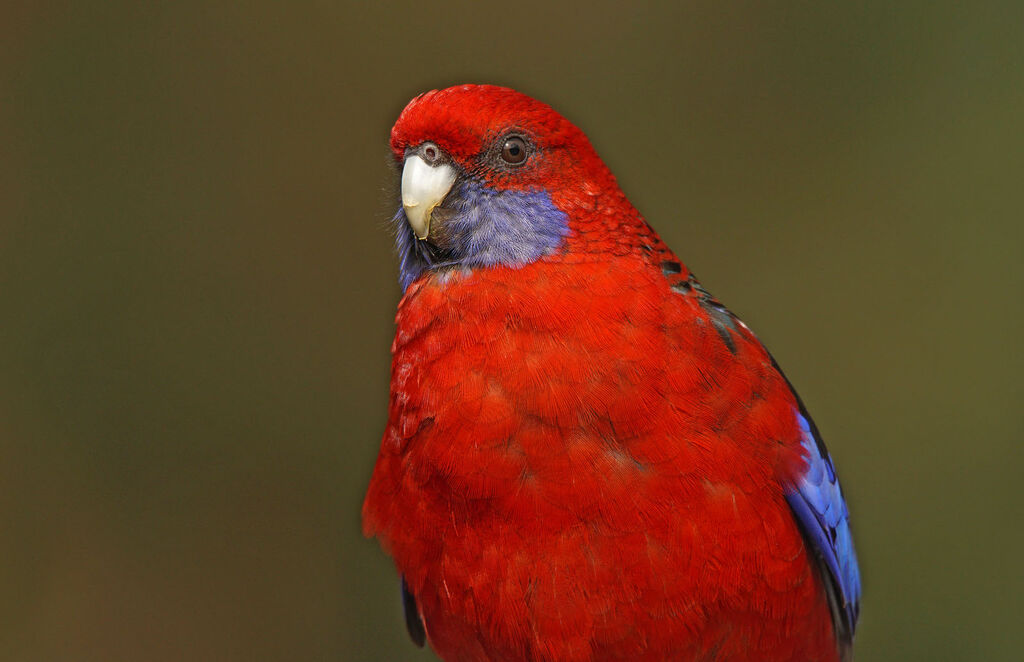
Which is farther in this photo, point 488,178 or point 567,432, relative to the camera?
point 488,178

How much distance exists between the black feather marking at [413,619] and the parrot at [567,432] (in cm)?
17

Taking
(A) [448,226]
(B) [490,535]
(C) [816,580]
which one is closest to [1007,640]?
(C) [816,580]

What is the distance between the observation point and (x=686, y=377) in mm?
1311

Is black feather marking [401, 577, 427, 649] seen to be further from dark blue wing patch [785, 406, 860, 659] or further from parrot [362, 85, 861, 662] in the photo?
dark blue wing patch [785, 406, 860, 659]

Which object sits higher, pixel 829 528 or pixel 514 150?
pixel 514 150

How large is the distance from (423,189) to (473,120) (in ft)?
0.39

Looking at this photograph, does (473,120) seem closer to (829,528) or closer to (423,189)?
(423,189)

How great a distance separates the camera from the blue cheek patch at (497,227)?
136 cm

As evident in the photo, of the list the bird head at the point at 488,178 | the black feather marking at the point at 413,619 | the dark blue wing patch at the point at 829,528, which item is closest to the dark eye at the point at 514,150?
the bird head at the point at 488,178

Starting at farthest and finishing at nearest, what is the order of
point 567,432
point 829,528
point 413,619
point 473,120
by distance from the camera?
point 413,619 → point 829,528 → point 473,120 → point 567,432

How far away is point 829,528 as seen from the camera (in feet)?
4.99

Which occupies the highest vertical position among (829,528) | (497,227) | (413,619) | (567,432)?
(497,227)

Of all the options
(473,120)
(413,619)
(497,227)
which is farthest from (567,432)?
(413,619)

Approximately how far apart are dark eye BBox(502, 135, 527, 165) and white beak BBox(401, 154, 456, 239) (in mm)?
78
